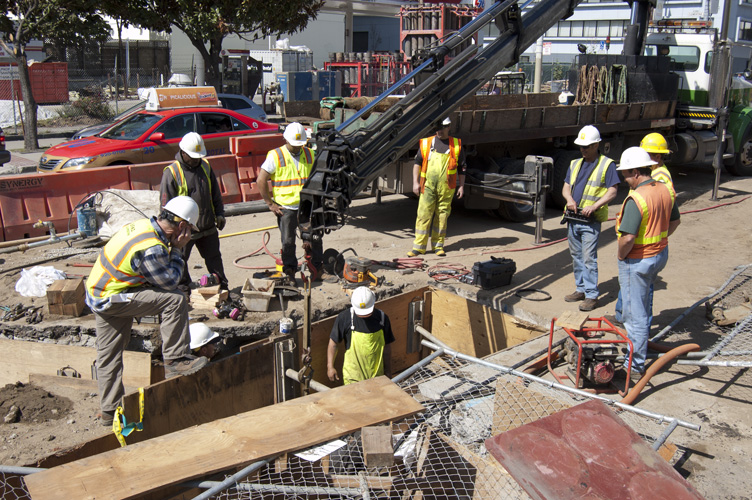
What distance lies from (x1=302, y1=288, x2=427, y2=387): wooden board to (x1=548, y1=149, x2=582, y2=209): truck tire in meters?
4.39

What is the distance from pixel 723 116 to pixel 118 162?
10829 mm

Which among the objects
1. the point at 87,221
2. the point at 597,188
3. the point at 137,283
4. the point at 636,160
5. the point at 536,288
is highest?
the point at 636,160

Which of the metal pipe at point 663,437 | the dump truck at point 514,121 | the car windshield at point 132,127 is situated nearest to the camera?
the metal pipe at point 663,437

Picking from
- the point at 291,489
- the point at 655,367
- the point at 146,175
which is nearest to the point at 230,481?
the point at 291,489

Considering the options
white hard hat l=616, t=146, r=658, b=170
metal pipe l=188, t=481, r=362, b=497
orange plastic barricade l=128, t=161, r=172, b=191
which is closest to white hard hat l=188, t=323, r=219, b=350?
metal pipe l=188, t=481, r=362, b=497

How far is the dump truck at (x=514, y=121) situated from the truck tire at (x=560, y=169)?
0.8 inches

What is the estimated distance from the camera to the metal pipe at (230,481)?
10.8ft

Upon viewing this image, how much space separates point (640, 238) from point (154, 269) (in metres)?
3.83

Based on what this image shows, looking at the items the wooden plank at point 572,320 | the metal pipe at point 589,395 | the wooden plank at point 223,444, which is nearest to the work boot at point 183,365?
the wooden plank at point 223,444

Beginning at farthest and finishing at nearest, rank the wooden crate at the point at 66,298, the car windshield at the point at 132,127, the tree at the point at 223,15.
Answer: the tree at the point at 223,15, the car windshield at the point at 132,127, the wooden crate at the point at 66,298

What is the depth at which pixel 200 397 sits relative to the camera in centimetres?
593

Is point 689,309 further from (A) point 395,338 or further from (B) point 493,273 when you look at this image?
(A) point 395,338

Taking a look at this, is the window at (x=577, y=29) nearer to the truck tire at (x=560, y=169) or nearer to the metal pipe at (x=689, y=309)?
the truck tire at (x=560, y=169)

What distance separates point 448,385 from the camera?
201 inches
